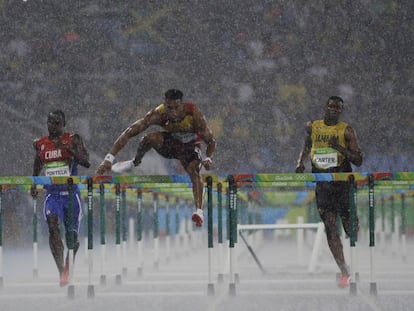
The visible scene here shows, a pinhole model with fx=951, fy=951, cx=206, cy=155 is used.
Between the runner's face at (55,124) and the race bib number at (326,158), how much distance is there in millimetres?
2459

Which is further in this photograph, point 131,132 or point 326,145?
point 326,145

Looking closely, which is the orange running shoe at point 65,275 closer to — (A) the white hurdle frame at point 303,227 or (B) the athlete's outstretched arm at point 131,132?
(B) the athlete's outstretched arm at point 131,132

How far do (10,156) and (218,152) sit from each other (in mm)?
6221

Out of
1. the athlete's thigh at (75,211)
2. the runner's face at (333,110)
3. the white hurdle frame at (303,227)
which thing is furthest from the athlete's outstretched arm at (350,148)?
the white hurdle frame at (303,227)

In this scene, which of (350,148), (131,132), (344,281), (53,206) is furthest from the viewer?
(53,206)

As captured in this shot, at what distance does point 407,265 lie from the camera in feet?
48.6

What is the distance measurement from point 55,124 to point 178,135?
1.30 metres

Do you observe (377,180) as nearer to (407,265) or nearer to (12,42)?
(407,265)

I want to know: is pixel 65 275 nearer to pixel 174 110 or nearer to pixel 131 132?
pixel 131 132

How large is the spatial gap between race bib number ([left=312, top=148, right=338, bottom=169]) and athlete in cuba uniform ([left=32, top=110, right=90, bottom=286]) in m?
2.17

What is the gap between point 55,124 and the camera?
9102mm

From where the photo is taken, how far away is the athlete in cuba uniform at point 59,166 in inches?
357

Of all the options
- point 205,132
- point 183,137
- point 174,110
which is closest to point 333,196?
point 205,132

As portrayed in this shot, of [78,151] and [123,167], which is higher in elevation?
[78,151]
